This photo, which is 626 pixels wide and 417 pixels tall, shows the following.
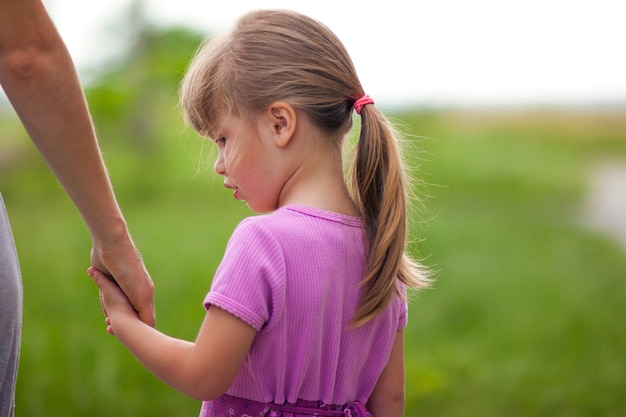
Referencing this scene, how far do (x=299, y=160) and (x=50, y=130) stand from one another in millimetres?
478

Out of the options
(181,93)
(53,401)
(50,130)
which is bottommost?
(53,401)

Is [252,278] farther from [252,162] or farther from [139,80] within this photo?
[139,80]

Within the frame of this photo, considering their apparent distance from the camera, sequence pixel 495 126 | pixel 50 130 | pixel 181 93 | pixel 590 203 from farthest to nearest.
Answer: pixel 495 126
pixel 590 203
pixel 181 93
pixel 50 130

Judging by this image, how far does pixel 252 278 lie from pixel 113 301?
0.37 meters

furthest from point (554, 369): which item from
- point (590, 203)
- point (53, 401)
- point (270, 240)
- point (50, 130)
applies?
point (590, 203)

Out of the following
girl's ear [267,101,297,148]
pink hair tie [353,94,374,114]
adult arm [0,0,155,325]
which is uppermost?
pink hair tie [353,94,374,114]

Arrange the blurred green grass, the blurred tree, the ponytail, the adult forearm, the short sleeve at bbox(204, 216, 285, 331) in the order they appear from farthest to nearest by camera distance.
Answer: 1. the blurred tree
2. the blurred green grass
3. the ponytail
4. the short sleeve at bbox(204, 216, 285, 331)
5. the adult forearm

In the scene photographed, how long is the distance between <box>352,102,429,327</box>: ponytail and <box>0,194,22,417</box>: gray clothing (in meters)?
0.62

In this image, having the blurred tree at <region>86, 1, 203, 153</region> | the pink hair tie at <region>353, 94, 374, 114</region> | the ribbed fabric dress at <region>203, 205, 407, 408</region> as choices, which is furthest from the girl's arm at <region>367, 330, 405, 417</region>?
the blurred tree at <region>86, 1, 203, 153</region>

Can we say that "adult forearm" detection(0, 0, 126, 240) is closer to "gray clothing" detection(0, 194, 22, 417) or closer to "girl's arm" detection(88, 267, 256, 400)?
"gray clothing" detection(0, 194, 22, 417)

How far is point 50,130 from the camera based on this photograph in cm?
146

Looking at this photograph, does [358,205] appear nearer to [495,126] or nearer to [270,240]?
[270,240]

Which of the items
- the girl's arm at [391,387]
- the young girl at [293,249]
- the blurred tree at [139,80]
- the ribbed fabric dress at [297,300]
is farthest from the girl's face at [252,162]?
the blurred tree at [139,80]

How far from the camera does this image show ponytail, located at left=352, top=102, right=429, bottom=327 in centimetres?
164
